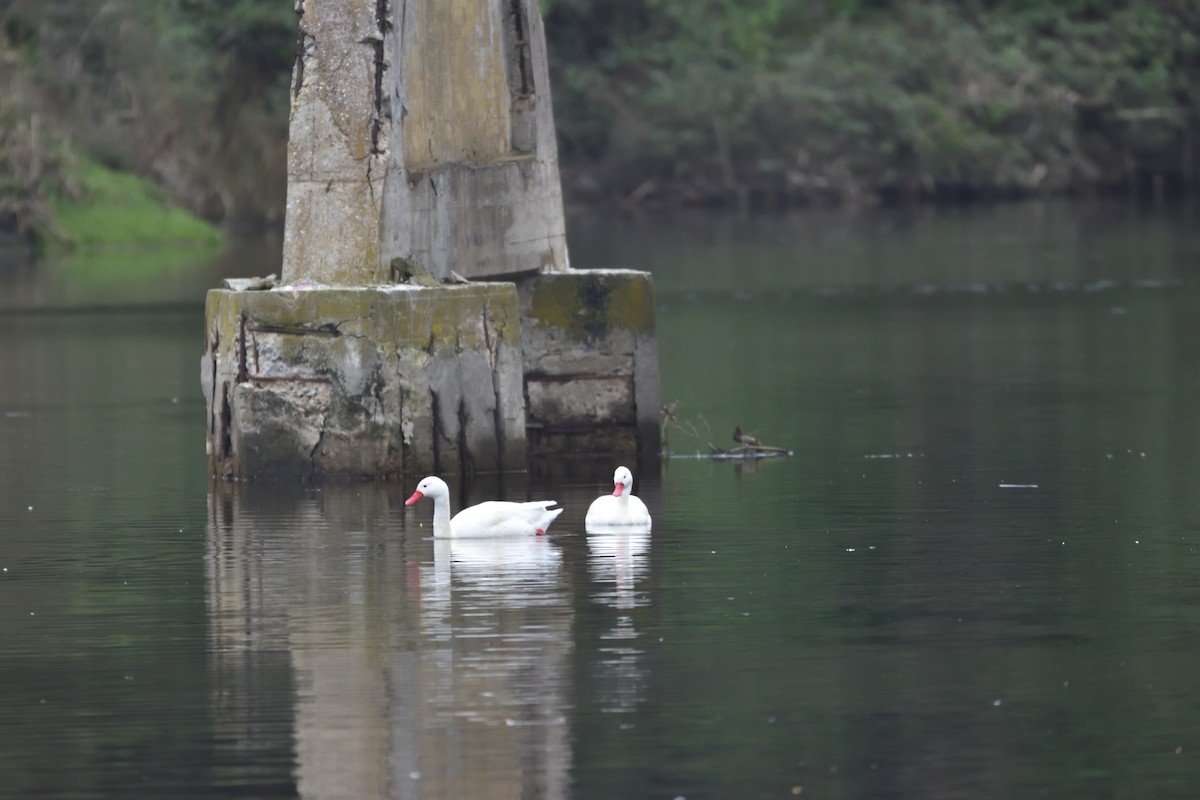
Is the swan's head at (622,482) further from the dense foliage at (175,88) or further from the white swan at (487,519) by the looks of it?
the dense foliage at (175,88)

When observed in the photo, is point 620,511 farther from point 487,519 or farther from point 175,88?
point 175,88

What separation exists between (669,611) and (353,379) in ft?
19.1

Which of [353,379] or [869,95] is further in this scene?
[869,95]

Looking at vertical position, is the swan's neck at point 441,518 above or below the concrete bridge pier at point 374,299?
below

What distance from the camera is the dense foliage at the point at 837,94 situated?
240 ft

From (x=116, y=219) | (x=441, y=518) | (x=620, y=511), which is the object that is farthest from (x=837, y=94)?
(x=441, y=518)

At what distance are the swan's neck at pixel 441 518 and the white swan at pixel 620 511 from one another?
0.92 m

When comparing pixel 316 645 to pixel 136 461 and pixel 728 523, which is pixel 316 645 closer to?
pixel 728 523

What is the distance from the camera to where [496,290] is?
20031 mm

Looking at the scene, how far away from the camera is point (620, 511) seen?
16953 mm

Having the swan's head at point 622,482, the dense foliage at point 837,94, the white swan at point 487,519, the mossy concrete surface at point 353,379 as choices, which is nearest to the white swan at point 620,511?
the swan's head at point 622,482

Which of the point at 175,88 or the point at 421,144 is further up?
the point at 175,88

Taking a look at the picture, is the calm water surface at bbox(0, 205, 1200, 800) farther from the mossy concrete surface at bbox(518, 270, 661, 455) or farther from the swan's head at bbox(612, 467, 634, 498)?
the mossy concrete surface at bbox(518, 270, 661, 455)

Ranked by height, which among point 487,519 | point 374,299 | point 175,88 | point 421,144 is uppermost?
point 175,88
